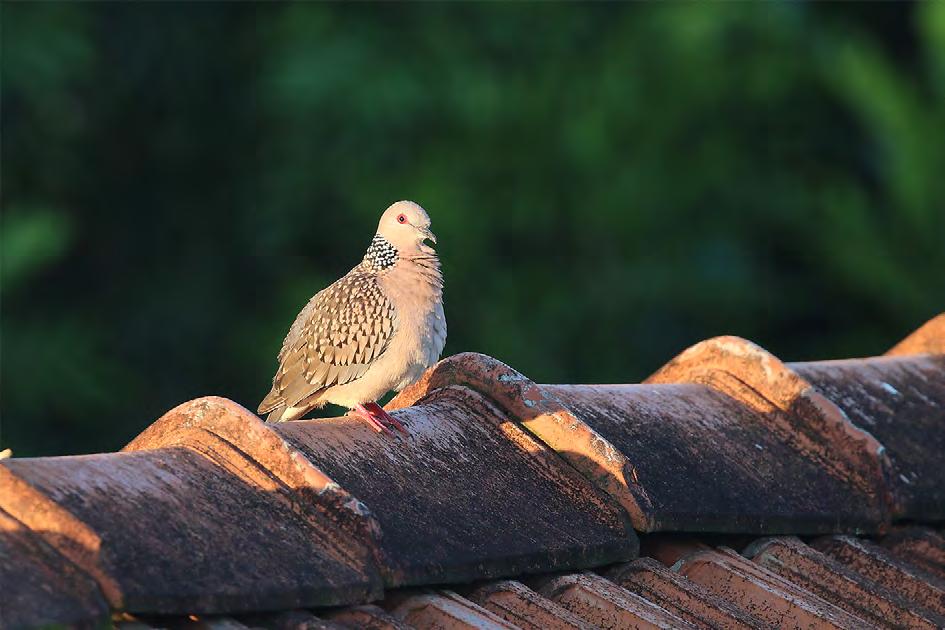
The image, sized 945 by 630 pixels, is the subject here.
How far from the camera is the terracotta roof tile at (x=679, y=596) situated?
3455 millimetres

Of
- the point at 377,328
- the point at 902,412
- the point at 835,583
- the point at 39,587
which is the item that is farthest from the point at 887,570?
the point at 39,587

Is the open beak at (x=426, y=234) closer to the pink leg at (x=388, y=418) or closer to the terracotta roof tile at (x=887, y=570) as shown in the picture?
the pink leg at (x=388, y=418)

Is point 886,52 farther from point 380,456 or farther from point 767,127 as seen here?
point 380,456

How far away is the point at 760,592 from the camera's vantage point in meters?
3.64

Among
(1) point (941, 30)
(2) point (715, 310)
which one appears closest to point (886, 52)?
(1) point (941, 30)

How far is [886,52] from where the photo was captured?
16.9 m

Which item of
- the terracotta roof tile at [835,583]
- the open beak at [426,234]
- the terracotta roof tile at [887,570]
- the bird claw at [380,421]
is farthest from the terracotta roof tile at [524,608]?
the open beak at [426,234]

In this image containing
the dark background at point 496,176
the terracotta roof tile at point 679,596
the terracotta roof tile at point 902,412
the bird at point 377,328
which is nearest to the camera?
the terracotta roof tile at point 679,596

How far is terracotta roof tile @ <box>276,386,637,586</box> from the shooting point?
10.8 ft

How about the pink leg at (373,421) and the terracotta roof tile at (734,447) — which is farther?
the terracotta roof tile at (734,447)

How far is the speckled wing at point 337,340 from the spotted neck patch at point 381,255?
4 centimetres

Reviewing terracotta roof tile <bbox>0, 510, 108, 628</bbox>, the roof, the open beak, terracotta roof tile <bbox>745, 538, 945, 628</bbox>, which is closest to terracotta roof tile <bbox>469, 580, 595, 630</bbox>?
the roof

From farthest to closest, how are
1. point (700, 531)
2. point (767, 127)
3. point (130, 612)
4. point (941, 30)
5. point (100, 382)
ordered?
point (767, 127) < point (100, 382) < point (941, 30) < point (700, 531) < point (130, 612)

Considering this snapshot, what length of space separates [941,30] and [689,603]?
11.7 meters
